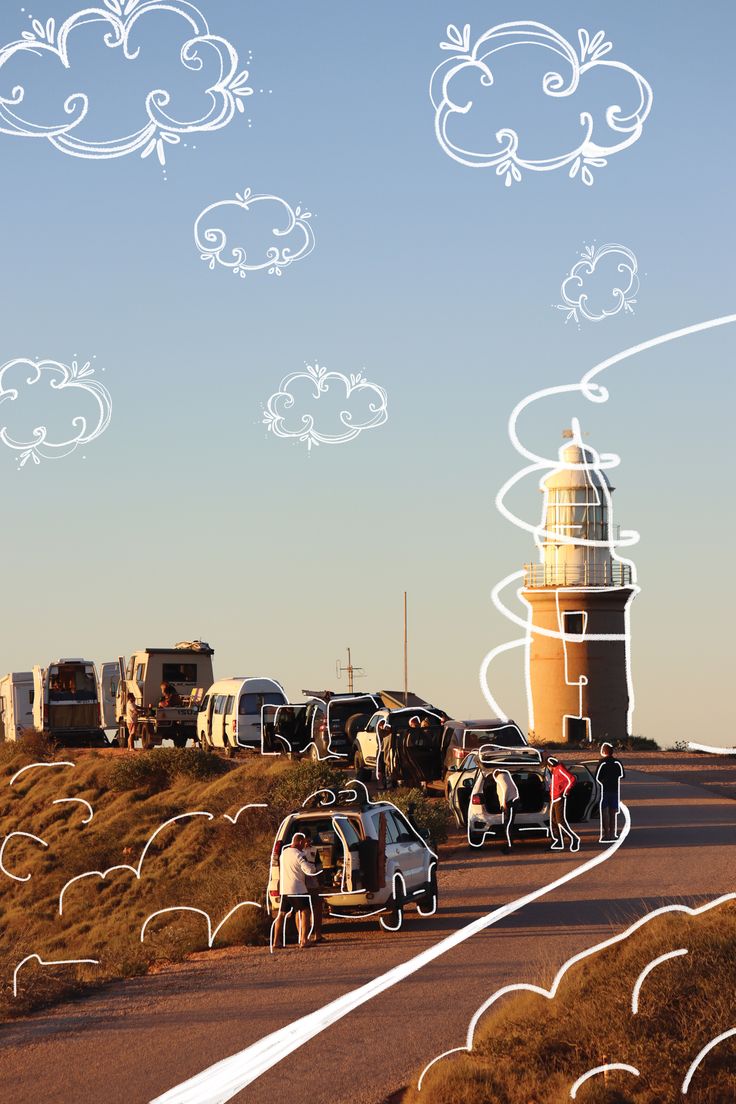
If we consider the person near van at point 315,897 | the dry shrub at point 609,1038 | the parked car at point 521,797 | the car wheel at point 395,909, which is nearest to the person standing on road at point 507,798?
the parked car at point 521,797

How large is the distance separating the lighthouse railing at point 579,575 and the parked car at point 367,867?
34.8 m

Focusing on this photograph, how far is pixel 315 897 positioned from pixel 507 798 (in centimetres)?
718

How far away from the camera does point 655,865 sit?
20.4 metres

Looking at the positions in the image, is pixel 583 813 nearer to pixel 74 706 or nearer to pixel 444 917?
pixel 444 917

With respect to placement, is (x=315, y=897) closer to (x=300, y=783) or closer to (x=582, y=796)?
(x=582, y=796)

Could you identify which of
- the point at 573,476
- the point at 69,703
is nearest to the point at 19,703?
the point at 69,703

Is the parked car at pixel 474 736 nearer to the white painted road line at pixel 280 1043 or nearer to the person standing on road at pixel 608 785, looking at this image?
the person standing on road at pixel 608 785

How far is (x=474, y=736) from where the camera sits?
28.9 m

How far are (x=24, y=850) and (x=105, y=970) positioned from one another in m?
23.2

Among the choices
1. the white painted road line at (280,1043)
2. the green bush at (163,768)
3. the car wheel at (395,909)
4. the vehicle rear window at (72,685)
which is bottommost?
the white painted road line at (280,1043)

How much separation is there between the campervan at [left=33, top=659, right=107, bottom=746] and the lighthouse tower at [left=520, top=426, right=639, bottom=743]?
1574 cm

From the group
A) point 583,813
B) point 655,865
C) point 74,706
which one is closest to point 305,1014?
point 655,865

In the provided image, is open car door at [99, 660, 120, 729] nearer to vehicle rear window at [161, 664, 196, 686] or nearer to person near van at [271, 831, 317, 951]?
vehicle rear window at [161, 664, 196, 686]

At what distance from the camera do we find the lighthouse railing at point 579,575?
5184 centimetres
